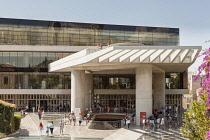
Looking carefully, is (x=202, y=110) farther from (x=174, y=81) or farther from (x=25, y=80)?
(x=174, y=81)

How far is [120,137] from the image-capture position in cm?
2400

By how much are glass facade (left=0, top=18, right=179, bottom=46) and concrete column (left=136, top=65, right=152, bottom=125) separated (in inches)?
907

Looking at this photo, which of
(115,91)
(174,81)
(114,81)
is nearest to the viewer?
(115,91)

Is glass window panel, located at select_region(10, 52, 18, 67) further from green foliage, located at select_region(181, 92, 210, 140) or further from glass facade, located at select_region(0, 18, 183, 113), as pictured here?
green foliage, located at select_region(181, 92, 210, 140)

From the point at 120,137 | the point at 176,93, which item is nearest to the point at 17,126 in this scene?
the point at 120,137

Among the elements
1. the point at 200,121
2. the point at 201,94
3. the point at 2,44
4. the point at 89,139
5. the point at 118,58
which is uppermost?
the point at 2,44

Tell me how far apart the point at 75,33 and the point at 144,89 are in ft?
81.7

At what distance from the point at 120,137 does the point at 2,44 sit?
105ft

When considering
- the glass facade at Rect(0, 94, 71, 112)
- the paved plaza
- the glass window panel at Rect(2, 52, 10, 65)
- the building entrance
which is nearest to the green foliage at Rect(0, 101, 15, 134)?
the paved plaza

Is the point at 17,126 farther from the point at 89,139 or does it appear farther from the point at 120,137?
the point at 120,137

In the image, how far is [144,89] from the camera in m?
30.5

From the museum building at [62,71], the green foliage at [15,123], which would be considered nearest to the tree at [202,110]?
the green foliage at [15,123]

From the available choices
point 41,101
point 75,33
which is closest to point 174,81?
point 75,33

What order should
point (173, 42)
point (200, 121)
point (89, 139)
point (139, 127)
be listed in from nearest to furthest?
1. point (200, 121)
2. point (89, 139)
3. point (139, 127)
4. point (173, 42)
